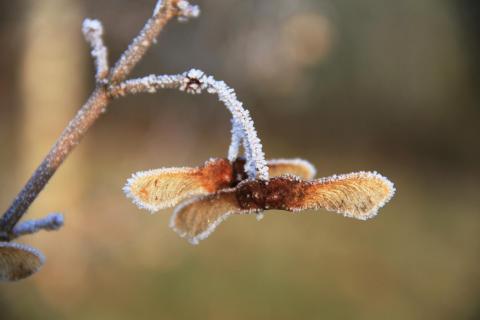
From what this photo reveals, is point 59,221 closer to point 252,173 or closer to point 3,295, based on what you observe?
point 252,173

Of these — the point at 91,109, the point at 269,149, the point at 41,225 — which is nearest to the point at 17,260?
the point at 41,225

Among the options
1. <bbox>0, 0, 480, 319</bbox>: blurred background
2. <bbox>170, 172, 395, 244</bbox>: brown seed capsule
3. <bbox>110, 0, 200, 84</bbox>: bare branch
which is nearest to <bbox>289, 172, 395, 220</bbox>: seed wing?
<bbox>170, 172, 395, 244</bbox>: brown seed capsule

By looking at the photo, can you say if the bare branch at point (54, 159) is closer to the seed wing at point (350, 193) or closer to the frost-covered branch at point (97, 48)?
the frost-covered branch at point (97, 48)

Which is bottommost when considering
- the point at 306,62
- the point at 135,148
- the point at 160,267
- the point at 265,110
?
the point at 160,267

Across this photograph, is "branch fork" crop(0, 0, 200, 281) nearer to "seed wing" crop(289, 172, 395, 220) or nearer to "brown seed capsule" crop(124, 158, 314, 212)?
"brown seed capsule" crop(124, 158, 314, 212)

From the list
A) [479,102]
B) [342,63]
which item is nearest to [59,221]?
[342,63]
